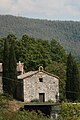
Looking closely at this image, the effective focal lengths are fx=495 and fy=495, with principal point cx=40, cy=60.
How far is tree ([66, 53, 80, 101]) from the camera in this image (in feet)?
188

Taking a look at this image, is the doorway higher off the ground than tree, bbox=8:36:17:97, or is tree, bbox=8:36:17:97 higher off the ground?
tree, bbox=8:36:17:97

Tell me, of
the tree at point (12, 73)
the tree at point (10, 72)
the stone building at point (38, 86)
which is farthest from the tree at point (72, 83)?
the tree at point (10, 72)

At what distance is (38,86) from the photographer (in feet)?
→ 190

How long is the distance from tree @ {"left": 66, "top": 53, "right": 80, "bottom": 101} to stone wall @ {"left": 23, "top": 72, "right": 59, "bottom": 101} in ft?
4.77

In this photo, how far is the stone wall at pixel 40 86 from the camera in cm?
5703

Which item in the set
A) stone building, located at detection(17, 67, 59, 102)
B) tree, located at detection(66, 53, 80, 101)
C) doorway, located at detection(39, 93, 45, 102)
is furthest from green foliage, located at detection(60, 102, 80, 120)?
doorway, located at detection(39, 93, 45, 102)

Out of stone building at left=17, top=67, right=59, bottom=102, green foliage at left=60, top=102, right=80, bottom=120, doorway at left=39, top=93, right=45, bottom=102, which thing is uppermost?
stone building at left=17, top=67, right=59, bottom=102

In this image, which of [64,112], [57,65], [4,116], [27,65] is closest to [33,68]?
[27,65]

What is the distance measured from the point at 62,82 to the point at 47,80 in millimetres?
7203

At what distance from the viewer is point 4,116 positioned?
23266mm

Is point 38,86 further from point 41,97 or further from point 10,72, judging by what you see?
point 10,72

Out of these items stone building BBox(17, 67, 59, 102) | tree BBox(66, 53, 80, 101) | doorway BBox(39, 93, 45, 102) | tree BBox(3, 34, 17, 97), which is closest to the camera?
tree BBox(3, 34, 17, 97)

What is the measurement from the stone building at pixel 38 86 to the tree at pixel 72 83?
56.8 inches

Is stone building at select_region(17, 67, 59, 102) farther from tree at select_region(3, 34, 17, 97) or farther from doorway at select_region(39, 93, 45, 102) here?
tree at select_region(3, 34, 17, 97)
